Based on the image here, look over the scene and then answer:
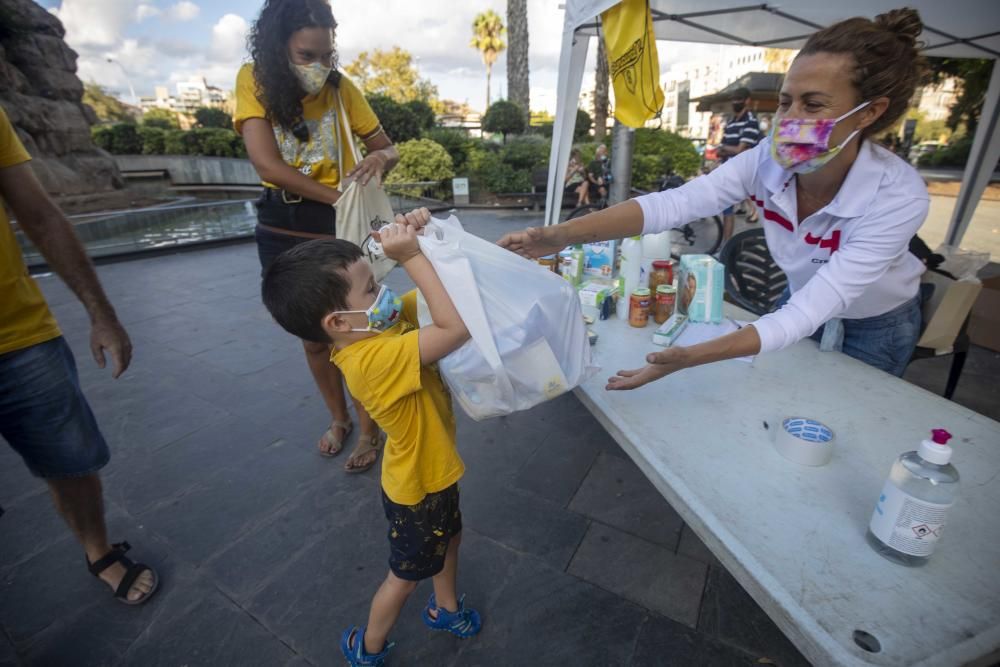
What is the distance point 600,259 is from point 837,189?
3.70ft

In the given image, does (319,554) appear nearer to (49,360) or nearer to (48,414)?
(48,414)

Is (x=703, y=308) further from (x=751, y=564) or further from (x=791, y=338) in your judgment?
(x=751, y=564)

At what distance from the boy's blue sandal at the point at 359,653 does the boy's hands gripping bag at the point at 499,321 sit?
88 cm

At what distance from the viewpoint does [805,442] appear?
1.19m

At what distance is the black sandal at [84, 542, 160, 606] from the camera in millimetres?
1756

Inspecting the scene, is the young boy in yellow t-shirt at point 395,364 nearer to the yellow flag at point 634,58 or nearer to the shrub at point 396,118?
the yellow flag at point 634,58

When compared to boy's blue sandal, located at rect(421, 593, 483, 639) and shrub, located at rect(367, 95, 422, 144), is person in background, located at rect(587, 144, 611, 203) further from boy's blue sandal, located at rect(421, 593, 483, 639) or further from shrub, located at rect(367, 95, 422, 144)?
boy's blue sandal, located at rect(421, 593, 483, 639)

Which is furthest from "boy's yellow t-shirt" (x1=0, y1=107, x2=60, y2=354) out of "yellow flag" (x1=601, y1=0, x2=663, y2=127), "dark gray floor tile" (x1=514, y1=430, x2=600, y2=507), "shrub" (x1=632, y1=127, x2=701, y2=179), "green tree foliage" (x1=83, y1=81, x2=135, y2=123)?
"green tree foliage" (x1=83, y1=81, x2=135, y2=123)

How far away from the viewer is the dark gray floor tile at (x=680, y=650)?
1.51 metres

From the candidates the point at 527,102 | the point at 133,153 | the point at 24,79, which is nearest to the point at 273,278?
the point at 527,102

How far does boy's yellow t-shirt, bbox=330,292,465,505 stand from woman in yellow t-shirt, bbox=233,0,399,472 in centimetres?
103

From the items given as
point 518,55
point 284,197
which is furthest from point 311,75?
point 518,55

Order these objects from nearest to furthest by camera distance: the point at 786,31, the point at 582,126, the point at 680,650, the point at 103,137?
1. the point at 680,650
2. the point at 786,31
3. the point at 582,126
4. the point at 103,137

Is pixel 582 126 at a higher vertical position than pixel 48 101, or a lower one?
lower
